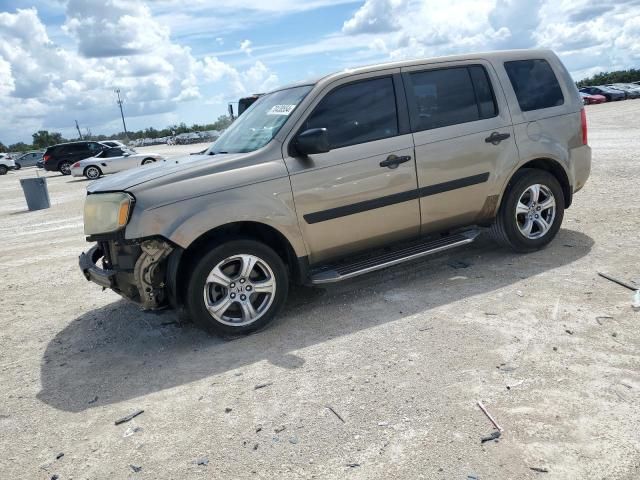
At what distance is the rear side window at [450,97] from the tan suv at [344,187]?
0.01m

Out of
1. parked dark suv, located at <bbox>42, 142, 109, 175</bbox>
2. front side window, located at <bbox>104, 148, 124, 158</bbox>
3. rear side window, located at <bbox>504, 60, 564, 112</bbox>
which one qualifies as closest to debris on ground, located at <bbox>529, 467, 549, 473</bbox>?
rear side window, located at <bbox>504, 60, 564, 112</bbox>

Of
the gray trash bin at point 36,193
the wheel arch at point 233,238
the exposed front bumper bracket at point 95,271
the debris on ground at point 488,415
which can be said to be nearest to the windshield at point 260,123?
the wheel arch at point 233,238

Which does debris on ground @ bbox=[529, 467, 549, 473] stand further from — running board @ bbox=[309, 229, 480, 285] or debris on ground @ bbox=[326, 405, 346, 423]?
running board @ bbox=[309, 229, 480, 285]

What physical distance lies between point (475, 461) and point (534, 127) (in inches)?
150

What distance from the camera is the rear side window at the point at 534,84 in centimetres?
541

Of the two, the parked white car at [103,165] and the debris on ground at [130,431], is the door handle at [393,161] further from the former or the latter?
the parked white car at [103,165]

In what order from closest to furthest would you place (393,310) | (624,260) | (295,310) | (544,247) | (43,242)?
(393,310) → (295,310) → (624,260) → (544,247) → (43,242)

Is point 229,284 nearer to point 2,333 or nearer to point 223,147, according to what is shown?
point 223,147

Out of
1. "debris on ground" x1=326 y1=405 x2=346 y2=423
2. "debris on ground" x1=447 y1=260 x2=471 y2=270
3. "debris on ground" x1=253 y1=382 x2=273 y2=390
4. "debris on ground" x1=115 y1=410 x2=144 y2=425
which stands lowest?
"debris on ground" x1=447 y1=260 x2=471 y2=270

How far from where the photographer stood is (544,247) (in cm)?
579

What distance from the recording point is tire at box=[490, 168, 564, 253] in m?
5.44

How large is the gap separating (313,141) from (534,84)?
2682 millimetres

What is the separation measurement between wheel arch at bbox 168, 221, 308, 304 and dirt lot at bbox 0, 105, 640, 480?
456 mm

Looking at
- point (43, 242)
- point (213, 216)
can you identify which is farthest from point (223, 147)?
point (43, 242)
